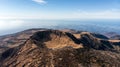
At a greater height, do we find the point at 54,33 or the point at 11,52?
the point at 54,33

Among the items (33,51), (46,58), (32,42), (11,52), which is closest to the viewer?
(46,58)

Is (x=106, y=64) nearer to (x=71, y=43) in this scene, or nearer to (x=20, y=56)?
(x=71, y=43)

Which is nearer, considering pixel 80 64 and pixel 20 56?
pixel 80 64

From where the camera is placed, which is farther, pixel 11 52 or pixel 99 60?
pixel 11 52

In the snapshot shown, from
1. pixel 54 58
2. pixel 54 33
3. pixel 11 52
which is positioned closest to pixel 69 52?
pixel 54 58

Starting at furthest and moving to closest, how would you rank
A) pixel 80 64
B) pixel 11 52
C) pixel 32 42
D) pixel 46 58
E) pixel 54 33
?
pixel 54 33, pixel 11 52, pixel 32 42, pixel 46 58, pixel 80 64

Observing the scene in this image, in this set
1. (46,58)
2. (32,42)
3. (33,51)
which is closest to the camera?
(46,58)

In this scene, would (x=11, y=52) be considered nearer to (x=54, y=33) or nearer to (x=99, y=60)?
(x=54, y=33)

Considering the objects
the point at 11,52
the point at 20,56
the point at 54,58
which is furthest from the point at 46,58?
the point at 11,52

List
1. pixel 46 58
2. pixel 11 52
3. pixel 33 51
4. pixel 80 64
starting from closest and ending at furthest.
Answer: pixel 80 64 < pixel 46 58 < pixel 33 51 < pixel 11 52
